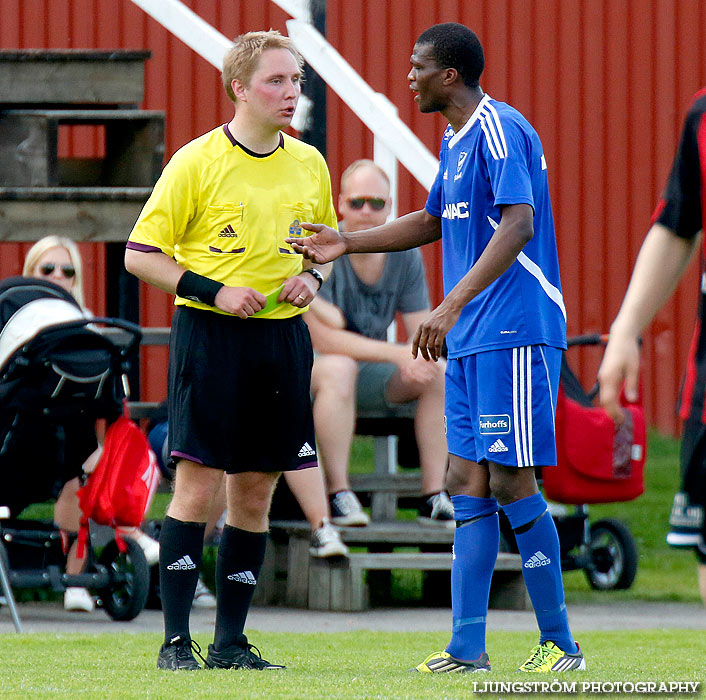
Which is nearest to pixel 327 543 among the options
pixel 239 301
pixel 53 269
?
pixel 53 269

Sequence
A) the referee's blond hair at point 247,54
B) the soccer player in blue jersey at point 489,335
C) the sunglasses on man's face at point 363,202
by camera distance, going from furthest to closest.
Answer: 1. the sunglasses on man's face at point 363,202
2. the referee's blond hair at point 247,54
3. the soccer player in blue jersey at point 489,335

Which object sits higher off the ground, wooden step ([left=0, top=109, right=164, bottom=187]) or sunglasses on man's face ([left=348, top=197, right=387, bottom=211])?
wooden step ([left=0, top=109, right=164, bottom=187])

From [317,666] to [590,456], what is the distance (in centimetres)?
298

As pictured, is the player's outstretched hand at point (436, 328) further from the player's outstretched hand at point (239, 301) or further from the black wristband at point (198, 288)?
the black wristband at point (198, 288)

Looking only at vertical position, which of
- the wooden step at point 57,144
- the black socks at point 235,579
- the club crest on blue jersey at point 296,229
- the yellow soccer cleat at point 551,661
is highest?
the wooden step at point 57,144

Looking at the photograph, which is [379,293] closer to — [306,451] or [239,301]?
[306,451]

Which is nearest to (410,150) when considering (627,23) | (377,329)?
→ (377,329)

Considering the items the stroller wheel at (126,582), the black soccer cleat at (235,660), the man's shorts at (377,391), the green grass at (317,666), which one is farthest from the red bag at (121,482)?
the black soccer cleat at (235,660)

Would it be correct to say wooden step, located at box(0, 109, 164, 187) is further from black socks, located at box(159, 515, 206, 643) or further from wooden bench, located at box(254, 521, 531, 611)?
black socks, located at box(159, 515, 206, 643)

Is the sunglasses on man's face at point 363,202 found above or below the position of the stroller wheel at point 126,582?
above

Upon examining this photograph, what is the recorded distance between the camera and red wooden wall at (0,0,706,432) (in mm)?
13461

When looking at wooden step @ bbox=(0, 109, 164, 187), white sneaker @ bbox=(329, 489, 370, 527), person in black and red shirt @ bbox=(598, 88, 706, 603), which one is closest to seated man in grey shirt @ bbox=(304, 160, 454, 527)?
white sneaker @ bbox=(329, 489, 370, 527)

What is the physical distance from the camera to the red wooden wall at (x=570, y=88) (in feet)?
44.2

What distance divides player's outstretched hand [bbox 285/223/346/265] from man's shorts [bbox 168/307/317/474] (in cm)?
24
